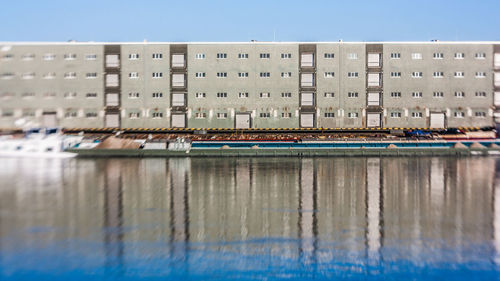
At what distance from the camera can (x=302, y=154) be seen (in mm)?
55594

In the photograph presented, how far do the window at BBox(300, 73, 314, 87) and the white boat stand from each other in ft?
95.3

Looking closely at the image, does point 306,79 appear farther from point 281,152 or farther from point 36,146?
point 36,146

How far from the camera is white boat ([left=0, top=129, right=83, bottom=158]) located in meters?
54.6

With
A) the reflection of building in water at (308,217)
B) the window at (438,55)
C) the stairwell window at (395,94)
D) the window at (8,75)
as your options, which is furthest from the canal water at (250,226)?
the window at (8,75)

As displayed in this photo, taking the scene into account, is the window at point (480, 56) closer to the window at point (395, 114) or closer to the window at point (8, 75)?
the window at point (395, 114)

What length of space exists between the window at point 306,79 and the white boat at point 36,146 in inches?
1144

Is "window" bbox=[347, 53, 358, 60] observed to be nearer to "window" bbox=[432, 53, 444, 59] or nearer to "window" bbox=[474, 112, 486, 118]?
"window" bbox=[432, 53, 444, 59]

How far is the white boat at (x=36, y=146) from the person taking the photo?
54.6m

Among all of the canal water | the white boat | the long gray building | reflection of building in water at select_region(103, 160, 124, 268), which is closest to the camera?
the canal water

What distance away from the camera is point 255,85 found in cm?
6881

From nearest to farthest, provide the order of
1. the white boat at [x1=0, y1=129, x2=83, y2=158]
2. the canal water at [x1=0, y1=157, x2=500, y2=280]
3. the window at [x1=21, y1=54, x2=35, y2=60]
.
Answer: the canal water at [x1=0, y1=157, x2=500, y2=280], the white boat at [x1=0, y1=129, x2=83, y2=158], the window at [x1=21, y1=54, x2=35, y2=60]

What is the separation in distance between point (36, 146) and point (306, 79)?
3348 cm

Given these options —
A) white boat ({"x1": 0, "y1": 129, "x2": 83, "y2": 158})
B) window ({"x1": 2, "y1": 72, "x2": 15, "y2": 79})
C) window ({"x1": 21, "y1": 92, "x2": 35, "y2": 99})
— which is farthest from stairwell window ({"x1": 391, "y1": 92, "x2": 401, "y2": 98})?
window ({"x1": 2, "y1": 72, "x2": 15, "y2": 79})

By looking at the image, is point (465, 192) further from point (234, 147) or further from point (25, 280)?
point (234, 147)
